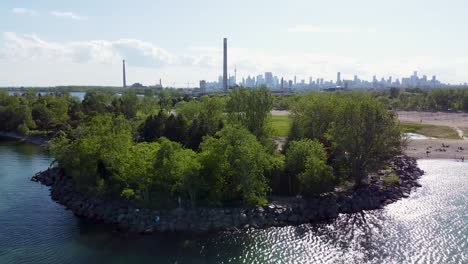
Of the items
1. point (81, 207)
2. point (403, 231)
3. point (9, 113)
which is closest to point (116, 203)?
Answer: point (81, 207)

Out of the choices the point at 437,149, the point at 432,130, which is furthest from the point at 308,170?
the point at 432,130

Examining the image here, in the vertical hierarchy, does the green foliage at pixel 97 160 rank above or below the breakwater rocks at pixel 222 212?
above

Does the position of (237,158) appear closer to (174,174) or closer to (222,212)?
(222,212)

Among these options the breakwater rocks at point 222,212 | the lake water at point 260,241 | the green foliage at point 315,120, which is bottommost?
the lake water at point 260,241

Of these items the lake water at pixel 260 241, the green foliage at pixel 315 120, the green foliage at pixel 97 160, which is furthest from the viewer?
the green foliage at pixel 315 120

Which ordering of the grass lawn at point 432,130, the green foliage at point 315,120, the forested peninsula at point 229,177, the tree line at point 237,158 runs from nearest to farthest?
1. the forested peninsula at point 229,177
2. the tree line at point 237,158
3. the green foliage at point 315,120
4. the grass lawn at point 432,130

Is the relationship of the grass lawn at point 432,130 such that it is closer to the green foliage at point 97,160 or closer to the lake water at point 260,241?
the lake water at point 260,241

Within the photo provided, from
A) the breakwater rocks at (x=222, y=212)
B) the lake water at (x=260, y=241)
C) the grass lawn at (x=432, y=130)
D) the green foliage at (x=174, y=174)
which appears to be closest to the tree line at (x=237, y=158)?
the green foliage at (x=174, y=174)

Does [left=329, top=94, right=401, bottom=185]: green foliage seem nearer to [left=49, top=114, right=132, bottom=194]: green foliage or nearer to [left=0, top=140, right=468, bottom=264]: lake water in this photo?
[left=0, top=140, right=468, bottom=264]: lake water
